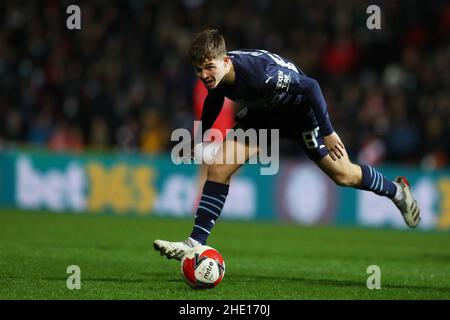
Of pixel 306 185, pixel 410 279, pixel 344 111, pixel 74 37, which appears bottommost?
pixel 410 279

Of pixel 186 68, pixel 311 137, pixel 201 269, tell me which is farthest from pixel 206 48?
pixel 186 68

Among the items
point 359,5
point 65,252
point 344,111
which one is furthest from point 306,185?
point 65,252

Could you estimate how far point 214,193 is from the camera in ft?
23.5

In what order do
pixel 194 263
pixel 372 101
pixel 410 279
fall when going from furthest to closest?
pixel 372 101 → pixel 410 279 → pixel 194 263

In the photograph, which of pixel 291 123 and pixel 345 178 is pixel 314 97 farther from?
pixel 345 178

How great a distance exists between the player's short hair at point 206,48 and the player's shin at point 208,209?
106 cm

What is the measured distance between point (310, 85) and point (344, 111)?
8779mm

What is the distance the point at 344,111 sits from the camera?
51.6 ft

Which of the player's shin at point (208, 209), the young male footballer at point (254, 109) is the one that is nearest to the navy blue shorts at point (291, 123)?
the young male footballer at point (254, 109)

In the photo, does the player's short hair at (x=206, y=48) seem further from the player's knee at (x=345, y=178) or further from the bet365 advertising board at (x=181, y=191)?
the bet365 advertising board at (x=181, y=191)

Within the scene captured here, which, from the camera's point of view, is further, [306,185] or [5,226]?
[306,185]

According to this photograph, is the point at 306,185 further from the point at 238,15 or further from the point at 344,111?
the point at 238,15

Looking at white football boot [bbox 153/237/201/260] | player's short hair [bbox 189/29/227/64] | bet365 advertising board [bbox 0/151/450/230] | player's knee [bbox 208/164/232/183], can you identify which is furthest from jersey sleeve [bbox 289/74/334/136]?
bet365 advertising board [bbox 0/151/450/230]

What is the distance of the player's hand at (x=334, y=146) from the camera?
6965mm
